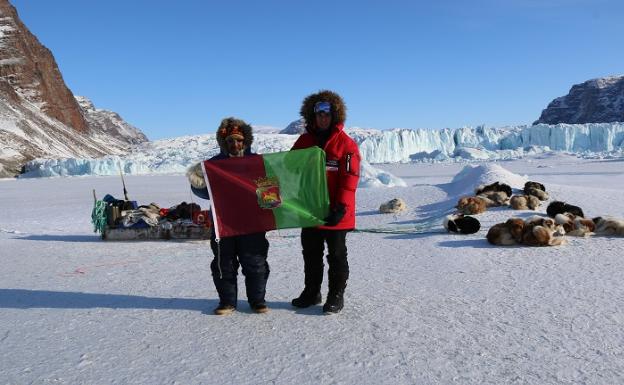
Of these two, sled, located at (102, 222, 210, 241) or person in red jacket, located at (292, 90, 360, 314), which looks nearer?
person in red jacket, located at (292, 90, 360, 314)

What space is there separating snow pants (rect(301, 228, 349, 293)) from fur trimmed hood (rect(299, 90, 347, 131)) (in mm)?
787

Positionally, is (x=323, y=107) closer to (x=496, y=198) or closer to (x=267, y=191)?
(x=267, y=191)

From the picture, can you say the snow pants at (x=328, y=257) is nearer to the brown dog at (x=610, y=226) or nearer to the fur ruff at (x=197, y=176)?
the fur ruff at (x=197, y=176)

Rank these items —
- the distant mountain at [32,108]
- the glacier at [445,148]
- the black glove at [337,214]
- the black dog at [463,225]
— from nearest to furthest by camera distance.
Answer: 1. the black glove at [337,214]
2. the black dog at [463,225]
3. the glacier at [445,148]
4. the distant mountain at [32,108]

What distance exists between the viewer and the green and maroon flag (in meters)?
3.70

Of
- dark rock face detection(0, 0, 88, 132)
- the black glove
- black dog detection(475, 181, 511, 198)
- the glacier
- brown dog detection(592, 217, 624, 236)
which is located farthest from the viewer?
dark rock face detection(0, 0, 88, 132)

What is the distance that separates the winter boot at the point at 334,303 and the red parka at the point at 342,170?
455mm

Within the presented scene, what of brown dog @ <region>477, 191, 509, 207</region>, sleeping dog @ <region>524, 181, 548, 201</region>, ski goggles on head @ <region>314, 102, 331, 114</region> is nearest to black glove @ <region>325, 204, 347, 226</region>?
ski goggles on head @ <region>314, 102, 331, 114</region>

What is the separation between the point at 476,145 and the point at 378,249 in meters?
52.1

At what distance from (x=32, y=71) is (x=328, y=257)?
87.9m

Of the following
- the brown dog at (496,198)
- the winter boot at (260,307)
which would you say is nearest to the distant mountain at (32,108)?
the brown dog at (496,198)

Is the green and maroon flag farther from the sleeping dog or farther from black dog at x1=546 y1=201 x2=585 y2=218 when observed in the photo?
the sleeping dog

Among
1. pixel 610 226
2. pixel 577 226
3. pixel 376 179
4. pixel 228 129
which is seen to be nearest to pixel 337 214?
pixel 228 129

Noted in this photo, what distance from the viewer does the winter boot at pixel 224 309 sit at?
3.64 m
